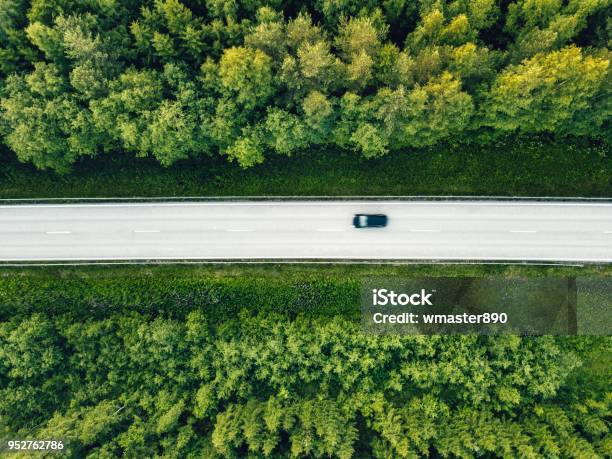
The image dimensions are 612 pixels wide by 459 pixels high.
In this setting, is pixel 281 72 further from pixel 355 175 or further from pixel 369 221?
pixel 369 221

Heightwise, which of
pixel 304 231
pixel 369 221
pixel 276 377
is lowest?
pixel 276 377

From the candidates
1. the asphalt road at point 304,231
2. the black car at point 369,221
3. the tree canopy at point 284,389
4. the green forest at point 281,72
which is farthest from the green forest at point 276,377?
the green forest at point 281,72

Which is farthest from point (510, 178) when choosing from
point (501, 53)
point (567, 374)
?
point (567, 374)

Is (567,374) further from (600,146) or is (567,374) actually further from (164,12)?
(164,12)

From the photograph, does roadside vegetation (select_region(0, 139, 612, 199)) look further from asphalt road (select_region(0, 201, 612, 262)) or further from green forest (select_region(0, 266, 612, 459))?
green forest (select_region(0, 266, 612, 459))

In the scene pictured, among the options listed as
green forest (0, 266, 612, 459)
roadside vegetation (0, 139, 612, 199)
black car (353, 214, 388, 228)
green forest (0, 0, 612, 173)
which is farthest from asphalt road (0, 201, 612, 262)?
green forest (0, 0, 612, 173)

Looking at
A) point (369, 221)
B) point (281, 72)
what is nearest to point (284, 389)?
point (369, 221)

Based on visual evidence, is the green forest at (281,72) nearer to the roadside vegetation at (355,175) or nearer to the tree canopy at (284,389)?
the roadside vegetation at (355,175)
